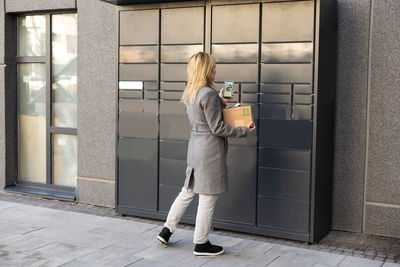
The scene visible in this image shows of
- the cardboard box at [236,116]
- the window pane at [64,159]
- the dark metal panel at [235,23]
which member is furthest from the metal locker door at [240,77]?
the window pane at [64,159]

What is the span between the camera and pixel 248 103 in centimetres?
584

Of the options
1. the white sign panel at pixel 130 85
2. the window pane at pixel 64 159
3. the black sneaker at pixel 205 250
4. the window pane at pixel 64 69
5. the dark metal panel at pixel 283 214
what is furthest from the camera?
the window pane at pixel 64 159

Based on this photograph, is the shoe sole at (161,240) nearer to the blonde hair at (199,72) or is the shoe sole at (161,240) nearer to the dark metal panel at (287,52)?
the blonde hair at (199,72)

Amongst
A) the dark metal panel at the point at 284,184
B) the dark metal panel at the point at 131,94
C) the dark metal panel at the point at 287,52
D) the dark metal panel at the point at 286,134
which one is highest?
the dark metal panel at the point at 287,52

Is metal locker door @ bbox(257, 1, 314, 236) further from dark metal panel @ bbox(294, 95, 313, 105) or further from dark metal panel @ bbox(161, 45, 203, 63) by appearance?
dark metal panel @ bbox(161, 45, 203, 63)

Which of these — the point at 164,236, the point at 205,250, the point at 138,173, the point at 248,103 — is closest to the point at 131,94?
the point at 138,173

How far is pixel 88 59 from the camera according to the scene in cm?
745

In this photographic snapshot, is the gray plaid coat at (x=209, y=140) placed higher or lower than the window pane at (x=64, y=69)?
lower

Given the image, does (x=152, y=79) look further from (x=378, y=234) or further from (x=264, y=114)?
(x=378, y=234)

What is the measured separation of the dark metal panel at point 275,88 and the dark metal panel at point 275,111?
149 mm

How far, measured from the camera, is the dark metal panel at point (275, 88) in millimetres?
5598

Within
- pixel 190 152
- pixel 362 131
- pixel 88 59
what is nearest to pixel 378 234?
pixel 362 131

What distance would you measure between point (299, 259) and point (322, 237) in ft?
2.71

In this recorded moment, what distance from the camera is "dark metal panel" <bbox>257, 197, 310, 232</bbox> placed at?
221 inches
